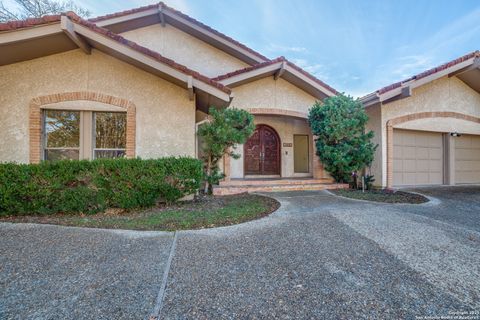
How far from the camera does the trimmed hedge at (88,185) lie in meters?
4.84

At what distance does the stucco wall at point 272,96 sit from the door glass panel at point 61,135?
5.36m

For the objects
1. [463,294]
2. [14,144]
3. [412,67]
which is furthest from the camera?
[412,67]

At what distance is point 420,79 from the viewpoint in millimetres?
8258

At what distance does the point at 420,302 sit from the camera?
80.7 inches

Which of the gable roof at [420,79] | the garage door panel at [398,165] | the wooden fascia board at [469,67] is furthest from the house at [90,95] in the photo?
the wooden fascia board at [469,67]

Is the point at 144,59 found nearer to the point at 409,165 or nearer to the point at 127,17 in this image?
the point at 127,17

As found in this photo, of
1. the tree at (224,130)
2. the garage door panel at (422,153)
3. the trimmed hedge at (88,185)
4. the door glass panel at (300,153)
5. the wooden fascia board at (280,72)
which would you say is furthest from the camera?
the door glass panel at (300,153)

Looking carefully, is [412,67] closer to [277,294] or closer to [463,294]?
[463,294]

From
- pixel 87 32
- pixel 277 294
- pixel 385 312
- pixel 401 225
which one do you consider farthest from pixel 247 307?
pixel 87 32

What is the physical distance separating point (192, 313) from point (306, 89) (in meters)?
9.45

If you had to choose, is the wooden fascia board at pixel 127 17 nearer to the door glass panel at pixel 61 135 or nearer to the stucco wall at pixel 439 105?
the door glass panel at pixel 61 135

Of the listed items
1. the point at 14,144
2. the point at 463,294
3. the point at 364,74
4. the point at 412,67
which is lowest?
the point at 463,294

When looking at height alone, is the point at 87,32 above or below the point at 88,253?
above

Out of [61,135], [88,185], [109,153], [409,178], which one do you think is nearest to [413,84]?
[409,178]
